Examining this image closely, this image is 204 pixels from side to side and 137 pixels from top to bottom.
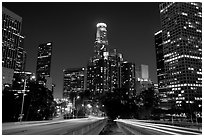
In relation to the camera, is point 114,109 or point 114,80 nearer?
point 114,109

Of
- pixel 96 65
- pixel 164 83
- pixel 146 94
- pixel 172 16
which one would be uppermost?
pixel 172 16

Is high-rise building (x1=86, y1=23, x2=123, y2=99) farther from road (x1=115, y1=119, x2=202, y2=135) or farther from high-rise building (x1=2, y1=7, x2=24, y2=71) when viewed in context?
road (x1=115, y1=119, x2=202, y2=135)

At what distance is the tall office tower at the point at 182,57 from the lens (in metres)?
81.9

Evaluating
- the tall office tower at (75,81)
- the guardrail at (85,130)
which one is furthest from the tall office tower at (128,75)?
the guardrail at (85,130)

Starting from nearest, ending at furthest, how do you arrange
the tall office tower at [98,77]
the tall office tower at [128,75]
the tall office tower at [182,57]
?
the tall office tower at [182,57] → the tall office tower at [98,77] → the tall office tower at [128,75]

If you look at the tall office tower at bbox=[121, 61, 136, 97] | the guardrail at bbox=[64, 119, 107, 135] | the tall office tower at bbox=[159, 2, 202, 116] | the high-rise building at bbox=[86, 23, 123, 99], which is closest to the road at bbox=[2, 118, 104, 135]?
the guardrail at bbox=[64, 119, 107, 135]

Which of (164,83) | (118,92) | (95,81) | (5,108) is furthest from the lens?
(95,81)

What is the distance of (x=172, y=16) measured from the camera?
312 ft

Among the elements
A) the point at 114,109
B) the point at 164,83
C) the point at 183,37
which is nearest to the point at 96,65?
the point at 164,83

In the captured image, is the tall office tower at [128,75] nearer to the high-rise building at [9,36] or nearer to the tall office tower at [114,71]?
the tall office tower at [114,71]

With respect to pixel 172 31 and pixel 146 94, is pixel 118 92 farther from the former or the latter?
pixel 172 31

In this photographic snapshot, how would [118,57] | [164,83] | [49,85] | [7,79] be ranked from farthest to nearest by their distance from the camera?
[118,57] → [164,83] → [49,85] → [7,79]

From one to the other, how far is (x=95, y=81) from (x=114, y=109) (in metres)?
93.6

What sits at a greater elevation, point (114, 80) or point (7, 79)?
point (114, 80)
